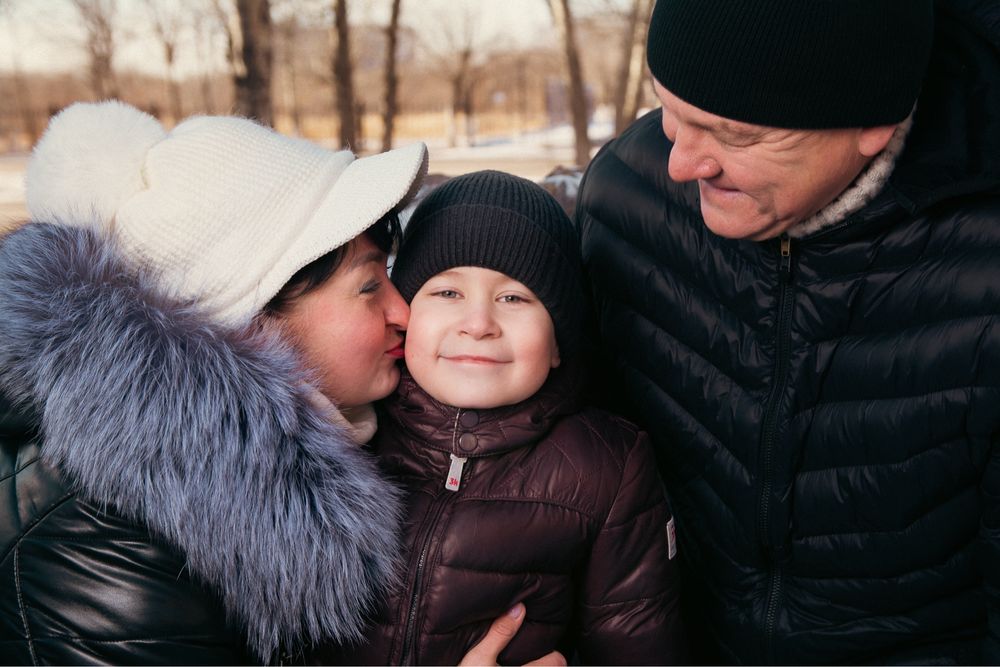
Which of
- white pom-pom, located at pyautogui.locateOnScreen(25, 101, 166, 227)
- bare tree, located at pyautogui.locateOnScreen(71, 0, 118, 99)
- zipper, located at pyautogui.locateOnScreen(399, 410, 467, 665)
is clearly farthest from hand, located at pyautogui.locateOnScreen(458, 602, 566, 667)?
bare tree, located at pyautogui.locateOnScreen(71, 0, 118, 99)

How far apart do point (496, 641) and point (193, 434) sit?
31.3 inches

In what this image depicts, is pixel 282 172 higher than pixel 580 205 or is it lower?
higher

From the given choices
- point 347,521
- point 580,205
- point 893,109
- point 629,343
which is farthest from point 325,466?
point 893,109

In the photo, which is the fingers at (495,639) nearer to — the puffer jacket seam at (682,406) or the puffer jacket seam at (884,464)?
the puffer jacket seam at (682,406)

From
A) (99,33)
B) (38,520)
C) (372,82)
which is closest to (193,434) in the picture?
(38,520)

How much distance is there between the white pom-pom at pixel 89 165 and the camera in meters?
1.67

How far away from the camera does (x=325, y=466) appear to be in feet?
5.34

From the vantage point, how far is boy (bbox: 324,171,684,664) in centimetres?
177

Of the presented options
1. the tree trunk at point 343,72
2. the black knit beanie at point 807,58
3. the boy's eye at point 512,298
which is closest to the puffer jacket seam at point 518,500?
the boy's eye at point 512,298

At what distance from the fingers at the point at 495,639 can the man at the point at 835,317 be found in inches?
19.8

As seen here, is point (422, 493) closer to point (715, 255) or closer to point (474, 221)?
point (474, 221)

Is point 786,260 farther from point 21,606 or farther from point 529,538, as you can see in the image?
point 21,606

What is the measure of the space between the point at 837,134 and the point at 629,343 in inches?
30.2

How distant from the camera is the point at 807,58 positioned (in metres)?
1.42
